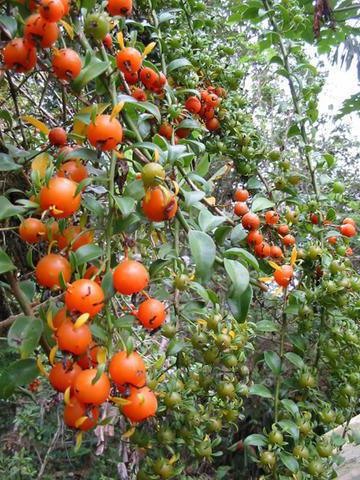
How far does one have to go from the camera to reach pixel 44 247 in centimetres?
82

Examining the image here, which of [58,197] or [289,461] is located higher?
[58,197]

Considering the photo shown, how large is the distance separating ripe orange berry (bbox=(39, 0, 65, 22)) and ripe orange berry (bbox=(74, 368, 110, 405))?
0.36 metres

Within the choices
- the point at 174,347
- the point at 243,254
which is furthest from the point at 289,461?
the point at 243,254

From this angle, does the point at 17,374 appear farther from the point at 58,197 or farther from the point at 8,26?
the point at 8,26

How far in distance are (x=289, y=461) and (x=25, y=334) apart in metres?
0.50

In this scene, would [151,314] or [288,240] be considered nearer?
[151,314]

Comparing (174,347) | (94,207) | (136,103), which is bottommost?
(174,347)

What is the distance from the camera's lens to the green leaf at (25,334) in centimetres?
45

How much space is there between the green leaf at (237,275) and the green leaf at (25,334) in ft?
0.70

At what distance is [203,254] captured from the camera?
49cm

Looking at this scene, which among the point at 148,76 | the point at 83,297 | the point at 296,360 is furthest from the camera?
the point at 296,360

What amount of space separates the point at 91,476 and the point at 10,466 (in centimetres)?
34

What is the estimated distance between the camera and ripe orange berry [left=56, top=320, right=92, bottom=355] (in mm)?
414

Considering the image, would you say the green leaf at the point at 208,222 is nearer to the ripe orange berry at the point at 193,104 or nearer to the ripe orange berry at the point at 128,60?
the ripe orange berry at the point at 128,60
